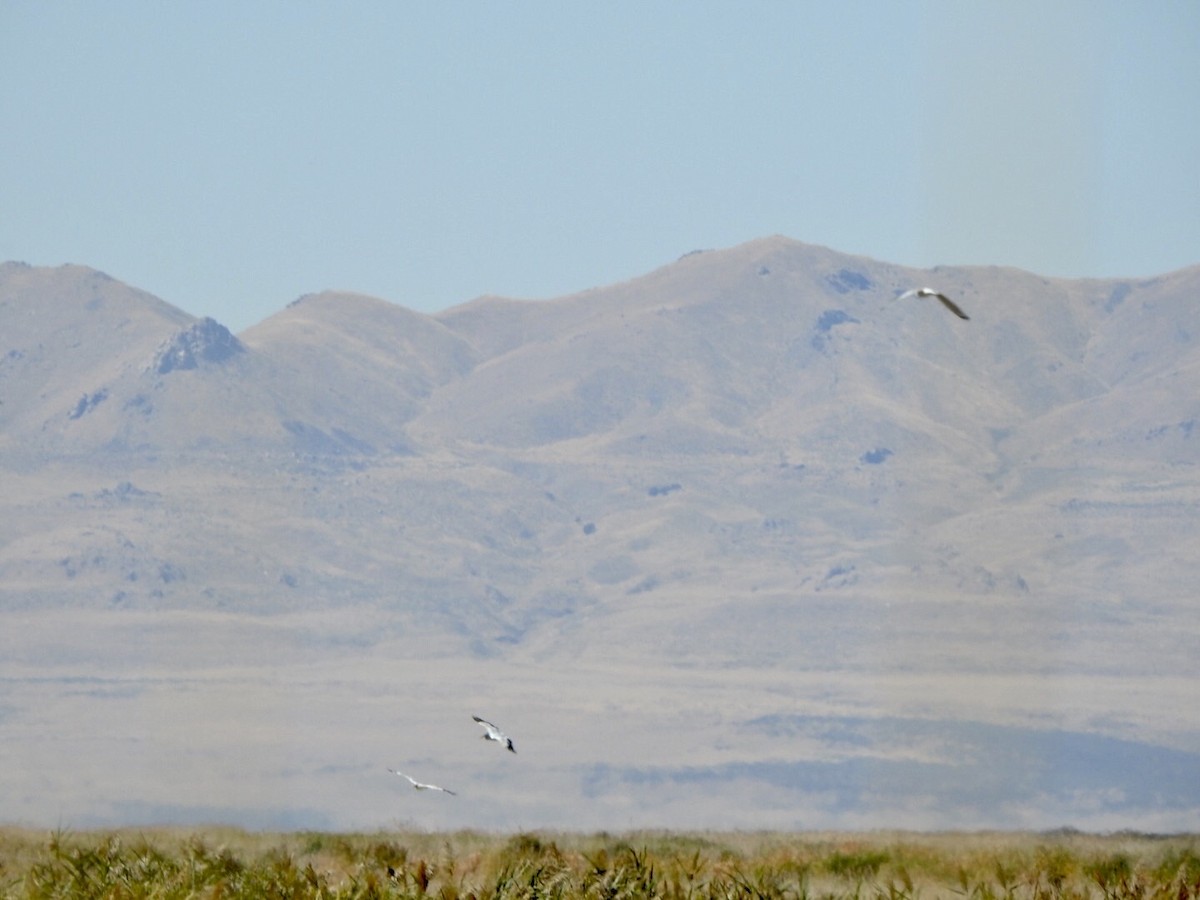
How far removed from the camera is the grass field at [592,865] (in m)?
26.8

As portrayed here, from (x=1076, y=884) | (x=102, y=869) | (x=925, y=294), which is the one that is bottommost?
(x=102, y=869)

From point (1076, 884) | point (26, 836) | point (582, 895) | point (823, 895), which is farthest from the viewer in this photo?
point (26, 836)

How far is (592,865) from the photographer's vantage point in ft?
91.0

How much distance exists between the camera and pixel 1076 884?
1212 inches

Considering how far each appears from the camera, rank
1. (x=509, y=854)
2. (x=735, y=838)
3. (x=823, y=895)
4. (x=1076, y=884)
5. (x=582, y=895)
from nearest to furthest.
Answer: (x=582, y=895), (x=823, y=895), (x=1076, y=884), (x=509, y=854), (x=735, y=838)

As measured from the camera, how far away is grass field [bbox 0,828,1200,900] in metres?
26.8

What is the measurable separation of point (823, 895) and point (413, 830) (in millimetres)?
20139

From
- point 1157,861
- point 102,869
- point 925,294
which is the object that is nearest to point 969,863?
point 1157,861

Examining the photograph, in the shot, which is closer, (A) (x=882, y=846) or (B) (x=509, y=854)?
(B) (x=509, y=854)

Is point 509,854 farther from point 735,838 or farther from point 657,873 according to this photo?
point 735,838

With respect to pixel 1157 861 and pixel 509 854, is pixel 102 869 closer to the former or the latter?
pixel 509 854

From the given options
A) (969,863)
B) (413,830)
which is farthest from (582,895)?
(413,830)

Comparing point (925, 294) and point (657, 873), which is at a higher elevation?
point (925, 294)

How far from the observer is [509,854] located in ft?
114
